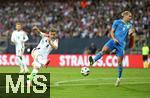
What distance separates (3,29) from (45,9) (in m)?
4.24

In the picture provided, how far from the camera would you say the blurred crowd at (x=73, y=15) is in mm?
38750

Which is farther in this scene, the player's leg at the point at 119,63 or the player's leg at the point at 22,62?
the player's leg at the point at 22,62

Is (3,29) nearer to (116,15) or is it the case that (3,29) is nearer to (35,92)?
(116,15)

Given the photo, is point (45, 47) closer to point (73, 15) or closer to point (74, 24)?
point (74, 24)

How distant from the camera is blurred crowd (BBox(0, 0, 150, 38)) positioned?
3875 cm

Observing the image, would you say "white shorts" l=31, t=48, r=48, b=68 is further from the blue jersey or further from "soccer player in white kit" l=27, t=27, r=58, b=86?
the blue jersey

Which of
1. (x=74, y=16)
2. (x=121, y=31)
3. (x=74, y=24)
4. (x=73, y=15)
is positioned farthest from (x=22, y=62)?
(x=73, y=15)

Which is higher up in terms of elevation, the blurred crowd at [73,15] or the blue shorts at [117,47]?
the blurred crowd at [73,15]

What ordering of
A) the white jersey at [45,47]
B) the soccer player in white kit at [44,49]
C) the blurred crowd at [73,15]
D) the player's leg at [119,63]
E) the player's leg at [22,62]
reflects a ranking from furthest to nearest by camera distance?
the blurred crowd at [73,15] < the player's leg at [22,62] < the player's leg at [119,63] < the white jersey at [45,47] < the soccer player in white kit at [44,49]

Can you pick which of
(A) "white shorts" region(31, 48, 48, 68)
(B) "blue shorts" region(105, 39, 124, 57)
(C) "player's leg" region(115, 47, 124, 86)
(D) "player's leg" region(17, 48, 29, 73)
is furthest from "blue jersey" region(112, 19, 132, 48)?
(D) "player's leg" region(17, 48, 29, 73)

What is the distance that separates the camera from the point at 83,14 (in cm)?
4162

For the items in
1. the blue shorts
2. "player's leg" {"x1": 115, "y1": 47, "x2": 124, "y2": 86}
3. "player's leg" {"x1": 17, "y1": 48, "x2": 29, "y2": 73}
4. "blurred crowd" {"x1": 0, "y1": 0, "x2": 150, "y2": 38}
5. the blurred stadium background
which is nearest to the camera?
"player's leg" {"x1": 115, "y1": 47, "x2": 124, "y2": 86}

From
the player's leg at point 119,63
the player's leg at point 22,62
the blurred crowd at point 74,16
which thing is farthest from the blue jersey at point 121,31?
the blurred crowd at point 74,16

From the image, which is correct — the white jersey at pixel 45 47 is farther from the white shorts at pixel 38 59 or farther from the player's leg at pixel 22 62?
the player's leg at pixel 22 62
